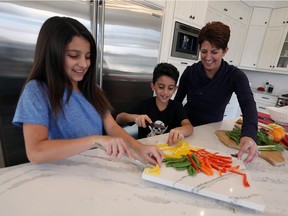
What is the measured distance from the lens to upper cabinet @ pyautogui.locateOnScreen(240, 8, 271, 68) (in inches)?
140

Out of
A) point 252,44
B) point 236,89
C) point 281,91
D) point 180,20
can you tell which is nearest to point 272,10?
point 252,44

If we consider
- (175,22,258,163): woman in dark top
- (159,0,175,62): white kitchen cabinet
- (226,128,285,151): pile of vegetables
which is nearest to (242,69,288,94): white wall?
(159,0,175,62): white kitchen cabinet

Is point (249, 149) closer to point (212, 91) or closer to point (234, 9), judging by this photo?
point (212, 91)

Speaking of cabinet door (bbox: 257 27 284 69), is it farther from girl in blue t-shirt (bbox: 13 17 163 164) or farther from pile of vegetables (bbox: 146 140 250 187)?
girl in blue t-shirt (bbox: 13 17 163 164)

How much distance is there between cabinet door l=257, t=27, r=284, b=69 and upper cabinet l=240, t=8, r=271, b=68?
9 centimetres

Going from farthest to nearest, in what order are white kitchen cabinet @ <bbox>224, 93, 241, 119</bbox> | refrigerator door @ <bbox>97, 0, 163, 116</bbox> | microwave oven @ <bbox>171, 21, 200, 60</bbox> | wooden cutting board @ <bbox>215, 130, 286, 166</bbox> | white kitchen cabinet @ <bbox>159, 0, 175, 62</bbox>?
white kitchen cabinet @ <bbox>224, 93, 241, 119</bbox> → microwave oven @ <bbox>171, 21, 200, 60</bbox> → white kitchen cabinet @ <bbox>159, 0, 175, 62</bbox> → refrigerator door @ <bbox>97, 0, 163, 116</bbox> → wooden cutting board @ <bbox>215, 130, 286, 166</bbox>

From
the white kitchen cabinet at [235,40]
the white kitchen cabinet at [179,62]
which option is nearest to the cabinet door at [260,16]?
the white kitchen cabinet at [235,40]

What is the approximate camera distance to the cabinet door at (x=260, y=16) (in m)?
3.52

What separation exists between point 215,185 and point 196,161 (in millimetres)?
105

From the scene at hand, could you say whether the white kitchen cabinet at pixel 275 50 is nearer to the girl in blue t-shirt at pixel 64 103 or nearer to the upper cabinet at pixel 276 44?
the upper cabinet at pixel 276 44

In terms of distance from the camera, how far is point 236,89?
1.10 metres

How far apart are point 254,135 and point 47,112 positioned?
2.86ft

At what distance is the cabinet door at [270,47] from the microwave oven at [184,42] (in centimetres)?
200

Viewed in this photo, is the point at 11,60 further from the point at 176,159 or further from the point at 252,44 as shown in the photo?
the point at 252,44
